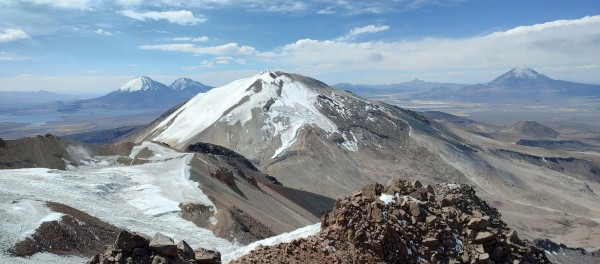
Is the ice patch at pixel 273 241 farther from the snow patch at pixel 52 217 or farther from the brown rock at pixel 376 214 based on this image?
the snow patch at pixel 52 217

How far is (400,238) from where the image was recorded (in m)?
15.5

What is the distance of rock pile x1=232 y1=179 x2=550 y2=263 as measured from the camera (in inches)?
598

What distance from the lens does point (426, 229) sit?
15.9 metres

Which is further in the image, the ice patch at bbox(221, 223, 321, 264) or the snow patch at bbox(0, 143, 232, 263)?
the snow patch at bbox(0, 143, 232, 263)

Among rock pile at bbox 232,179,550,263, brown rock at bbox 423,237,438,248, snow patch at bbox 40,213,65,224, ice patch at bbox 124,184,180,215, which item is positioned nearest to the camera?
rock pile at bbox 232,179,550,263

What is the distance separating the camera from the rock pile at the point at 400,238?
598 inches

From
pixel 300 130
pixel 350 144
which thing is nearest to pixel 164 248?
pixel 300 130

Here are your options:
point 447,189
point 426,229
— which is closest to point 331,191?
point 447,189

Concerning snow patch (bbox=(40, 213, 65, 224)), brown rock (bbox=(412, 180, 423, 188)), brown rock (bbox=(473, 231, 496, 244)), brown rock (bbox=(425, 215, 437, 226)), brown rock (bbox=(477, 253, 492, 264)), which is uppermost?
brown rock (bbox=(412, 180, 423, 188))

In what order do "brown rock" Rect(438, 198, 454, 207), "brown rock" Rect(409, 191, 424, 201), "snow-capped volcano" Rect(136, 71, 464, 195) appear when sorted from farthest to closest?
"snow-capped volcano" Rect(136, 71, 464, 195) → "brown rock" Rect(438, 198, 454, 207) → "brown rock" Rect(409, 191, 424, 201)

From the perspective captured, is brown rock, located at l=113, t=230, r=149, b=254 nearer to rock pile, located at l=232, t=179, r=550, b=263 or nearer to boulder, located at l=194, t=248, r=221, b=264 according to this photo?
boulder, located at l=194, t=248, r=221, b=264

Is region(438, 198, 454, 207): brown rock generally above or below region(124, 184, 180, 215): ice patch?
above

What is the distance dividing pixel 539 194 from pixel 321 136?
4404 cm

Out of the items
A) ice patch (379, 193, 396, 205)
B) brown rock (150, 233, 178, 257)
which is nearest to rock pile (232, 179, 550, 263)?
ice patch (379, 193, 396, 205)
